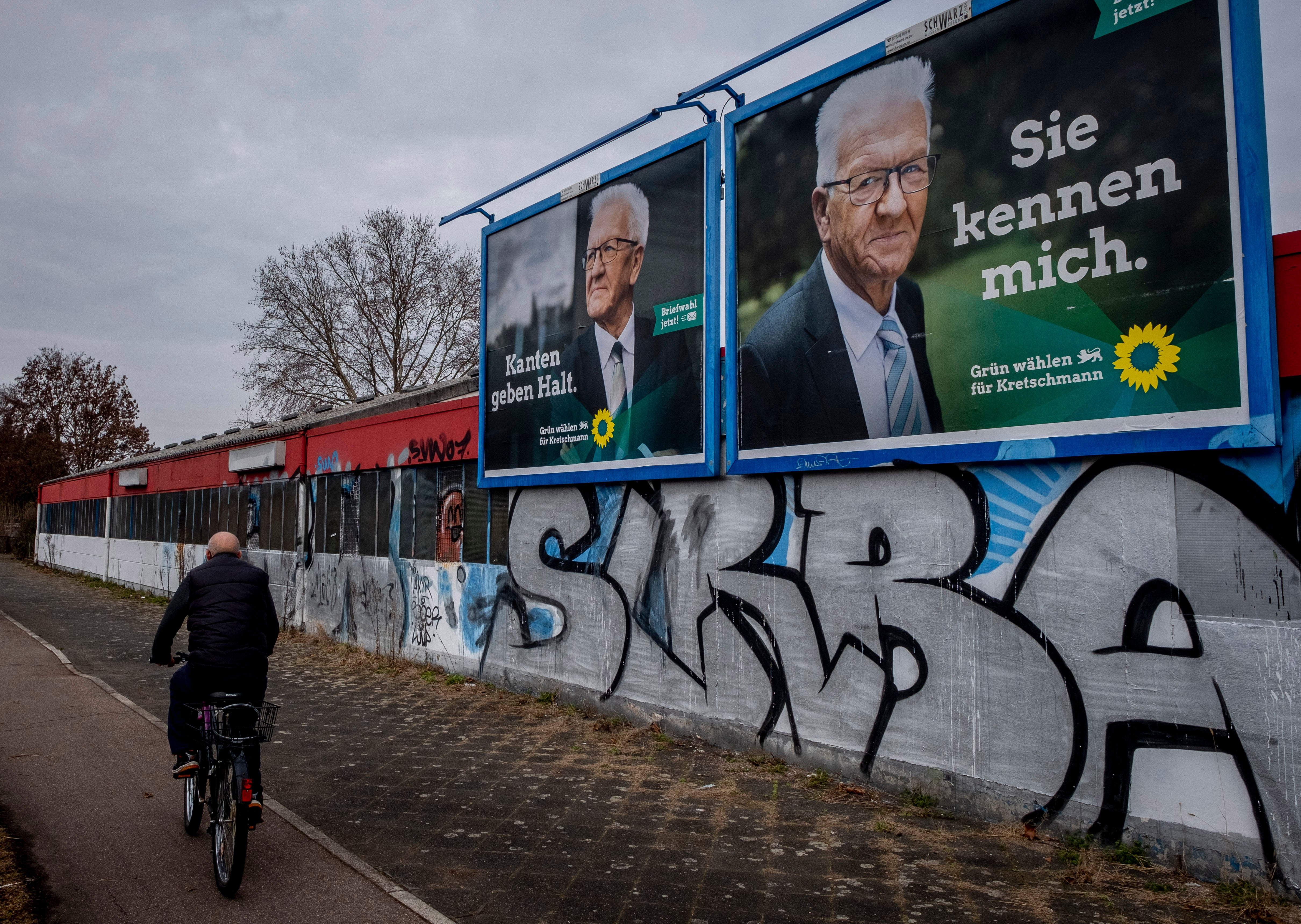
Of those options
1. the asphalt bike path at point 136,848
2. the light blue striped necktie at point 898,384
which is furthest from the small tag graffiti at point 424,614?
the light blue striped necktie at point 898,384

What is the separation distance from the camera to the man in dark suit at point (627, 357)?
25.2 feet

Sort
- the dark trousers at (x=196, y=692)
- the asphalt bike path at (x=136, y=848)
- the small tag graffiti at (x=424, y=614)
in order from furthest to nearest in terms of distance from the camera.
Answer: the small tag graffiti at (x=424, y=614) → the dark trousers at (x=196, y=692) → the asphalt bike path at (x=136, y=848)

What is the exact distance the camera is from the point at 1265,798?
4.29 m

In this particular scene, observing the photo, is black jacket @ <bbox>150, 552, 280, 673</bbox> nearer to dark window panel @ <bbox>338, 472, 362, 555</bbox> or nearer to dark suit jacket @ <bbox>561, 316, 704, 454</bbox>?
dark suit jacket @ <bbox>561, 316, 704, 454</bbox>

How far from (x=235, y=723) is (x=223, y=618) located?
0.55m

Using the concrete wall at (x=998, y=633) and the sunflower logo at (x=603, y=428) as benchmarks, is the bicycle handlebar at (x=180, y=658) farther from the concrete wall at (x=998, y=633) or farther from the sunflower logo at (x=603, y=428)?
the sunflower logo at (x=603, y=428)

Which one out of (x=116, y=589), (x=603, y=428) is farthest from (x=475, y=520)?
(x=116, y=589)

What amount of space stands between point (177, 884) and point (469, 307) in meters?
29.9

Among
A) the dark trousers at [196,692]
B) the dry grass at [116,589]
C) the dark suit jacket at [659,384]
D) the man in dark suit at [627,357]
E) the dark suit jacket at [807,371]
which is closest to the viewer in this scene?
the dark trousers at [196,692]

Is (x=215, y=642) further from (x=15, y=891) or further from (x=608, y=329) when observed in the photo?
(x=608, y=329)

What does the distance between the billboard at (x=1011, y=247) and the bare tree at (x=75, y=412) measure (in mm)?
53390

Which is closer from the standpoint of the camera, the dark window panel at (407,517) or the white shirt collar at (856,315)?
the white shirt collar at (856,315)

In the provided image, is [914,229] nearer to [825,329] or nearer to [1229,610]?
[825,329]

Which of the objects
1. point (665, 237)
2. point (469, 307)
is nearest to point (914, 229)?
point (665, 237)
